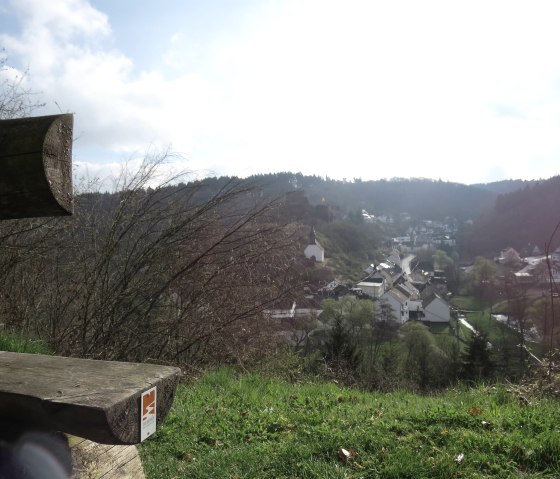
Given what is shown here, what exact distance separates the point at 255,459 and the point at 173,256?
3.08 m

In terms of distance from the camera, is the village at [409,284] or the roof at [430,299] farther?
the roof at [430,299]

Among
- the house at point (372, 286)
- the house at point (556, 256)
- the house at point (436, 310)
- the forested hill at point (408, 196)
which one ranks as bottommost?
the house at point (436, 310)

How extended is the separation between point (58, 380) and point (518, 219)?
63930mm

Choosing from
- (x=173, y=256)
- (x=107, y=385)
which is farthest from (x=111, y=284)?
(x=107, y=385)

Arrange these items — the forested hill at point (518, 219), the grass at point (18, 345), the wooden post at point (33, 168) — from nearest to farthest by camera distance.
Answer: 1. the wooden post at point (33, 168)
2. the grass at point (18, 345)
3. the forested hill at point (518, 219)

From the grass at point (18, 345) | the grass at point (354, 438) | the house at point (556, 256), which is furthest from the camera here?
the house at point (556, 256)

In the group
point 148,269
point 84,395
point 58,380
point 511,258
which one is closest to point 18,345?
point 148,269

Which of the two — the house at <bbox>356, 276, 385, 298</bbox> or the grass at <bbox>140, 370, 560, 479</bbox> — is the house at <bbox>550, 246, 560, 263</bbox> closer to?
the grass at <bbox>140, 370, 560, 479</bbox>

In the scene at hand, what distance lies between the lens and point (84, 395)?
1.31 m

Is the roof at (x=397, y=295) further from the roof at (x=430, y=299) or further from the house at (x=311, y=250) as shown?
the house at (x=311, y=250)

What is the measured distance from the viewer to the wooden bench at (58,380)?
1.08 metres

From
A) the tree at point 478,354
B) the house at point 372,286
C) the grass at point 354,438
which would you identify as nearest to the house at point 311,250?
the grass at point 354,438

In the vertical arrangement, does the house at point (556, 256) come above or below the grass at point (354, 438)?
above

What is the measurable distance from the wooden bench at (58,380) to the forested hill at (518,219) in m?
48.9
